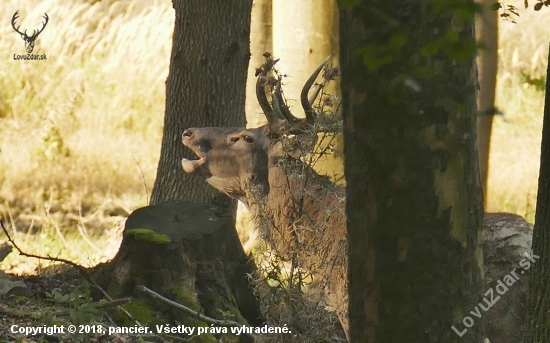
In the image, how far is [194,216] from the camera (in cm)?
621

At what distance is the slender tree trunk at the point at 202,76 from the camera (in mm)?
6945

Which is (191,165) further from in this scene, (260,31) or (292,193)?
(260,31)

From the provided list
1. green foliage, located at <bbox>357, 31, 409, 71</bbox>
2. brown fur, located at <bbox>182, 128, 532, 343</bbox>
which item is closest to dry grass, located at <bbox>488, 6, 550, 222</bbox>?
brown fur, located at <bbox>182, 128, 532, 343</bbox>

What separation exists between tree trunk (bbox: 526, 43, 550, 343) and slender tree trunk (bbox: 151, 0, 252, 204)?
3.62 m

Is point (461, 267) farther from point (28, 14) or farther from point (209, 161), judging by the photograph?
point (28, 14)

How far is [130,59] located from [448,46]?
38.4 feet

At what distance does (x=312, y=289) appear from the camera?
543cm

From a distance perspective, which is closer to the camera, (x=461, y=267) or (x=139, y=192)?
(x=461, y=267)

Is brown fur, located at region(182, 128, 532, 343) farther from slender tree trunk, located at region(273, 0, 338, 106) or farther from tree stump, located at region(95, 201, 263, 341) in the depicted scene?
slender tree trunk, located at region(273, 0, 338, 106)

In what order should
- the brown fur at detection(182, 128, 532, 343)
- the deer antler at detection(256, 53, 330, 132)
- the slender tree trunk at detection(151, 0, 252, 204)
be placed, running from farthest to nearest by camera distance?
the slender tree trunk at detection(151, 0, 252, 204) → the brown fur at detection(182, 128, 532, 343) → the deer antler at detection(256, 53, 330, 132)

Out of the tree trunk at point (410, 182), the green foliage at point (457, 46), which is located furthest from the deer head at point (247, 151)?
the green foliage at point (457, 46)

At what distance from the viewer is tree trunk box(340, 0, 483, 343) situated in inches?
90.2

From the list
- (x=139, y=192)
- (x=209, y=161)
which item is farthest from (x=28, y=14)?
(x=209, y=161)

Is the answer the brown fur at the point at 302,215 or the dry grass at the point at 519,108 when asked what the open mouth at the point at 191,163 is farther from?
the dry grass at the point at 519,108
